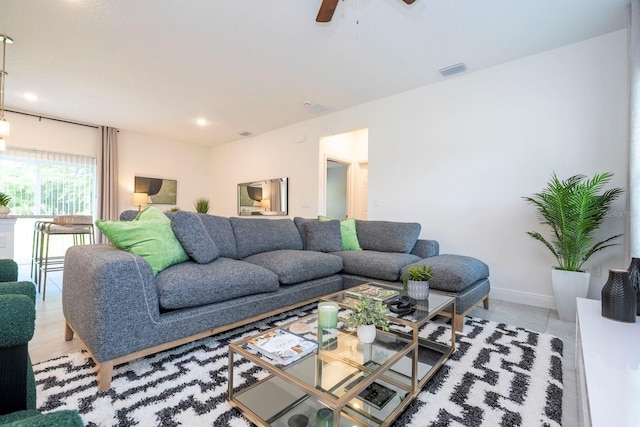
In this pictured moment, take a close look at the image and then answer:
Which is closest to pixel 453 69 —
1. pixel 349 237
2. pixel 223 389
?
pixel 349 237

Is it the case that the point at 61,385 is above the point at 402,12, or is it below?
below

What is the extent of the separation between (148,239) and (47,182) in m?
5.12

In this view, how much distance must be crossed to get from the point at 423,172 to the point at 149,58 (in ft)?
11.4

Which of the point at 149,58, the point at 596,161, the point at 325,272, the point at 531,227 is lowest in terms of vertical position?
the point at 325,272

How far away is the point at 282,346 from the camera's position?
1.20 m

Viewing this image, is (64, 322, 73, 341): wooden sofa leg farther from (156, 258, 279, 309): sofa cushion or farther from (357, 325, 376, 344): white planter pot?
(357, 325, 376, 344): white planter pot

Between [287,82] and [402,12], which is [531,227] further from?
[287,82]

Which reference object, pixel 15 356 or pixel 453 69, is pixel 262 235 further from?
pixel 453 69

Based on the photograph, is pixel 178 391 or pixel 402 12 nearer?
pixel 178 391

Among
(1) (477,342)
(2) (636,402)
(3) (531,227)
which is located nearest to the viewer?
(2) (636,402)

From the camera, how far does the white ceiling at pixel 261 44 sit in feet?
7.74

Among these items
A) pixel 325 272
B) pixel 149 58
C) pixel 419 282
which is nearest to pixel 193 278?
pixel 325 272

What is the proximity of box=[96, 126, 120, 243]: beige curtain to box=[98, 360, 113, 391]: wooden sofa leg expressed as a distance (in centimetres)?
522

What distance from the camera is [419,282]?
1788 mm
